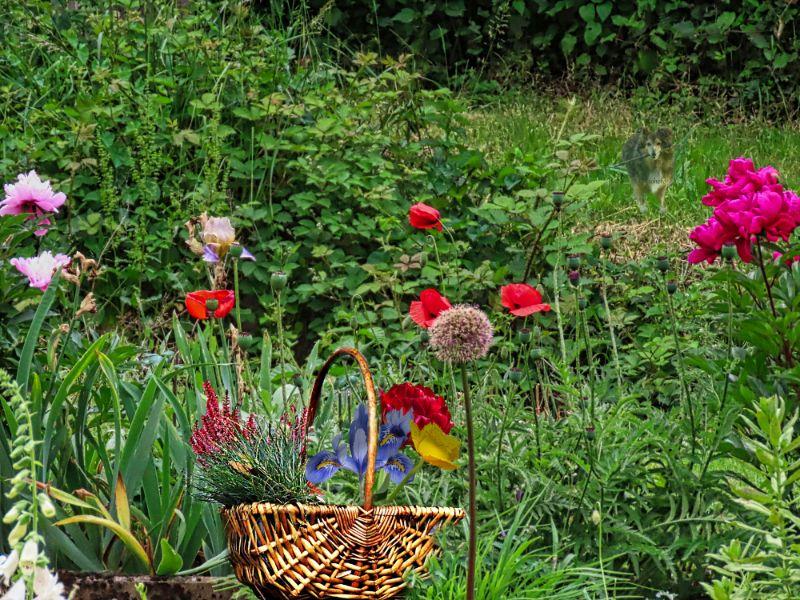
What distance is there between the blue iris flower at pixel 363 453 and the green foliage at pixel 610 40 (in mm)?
5613

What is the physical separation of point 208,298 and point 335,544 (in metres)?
0.77

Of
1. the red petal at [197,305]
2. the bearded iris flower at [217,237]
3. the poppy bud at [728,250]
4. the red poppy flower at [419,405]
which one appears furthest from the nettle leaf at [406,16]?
the red poppy flower at [419,405]

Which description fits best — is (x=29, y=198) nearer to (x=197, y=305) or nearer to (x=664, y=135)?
(x=197, y=305)

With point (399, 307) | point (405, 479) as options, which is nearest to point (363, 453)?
point (405, 479)

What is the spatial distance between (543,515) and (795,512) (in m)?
0.58

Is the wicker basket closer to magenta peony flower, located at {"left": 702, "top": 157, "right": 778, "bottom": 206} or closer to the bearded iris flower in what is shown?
the bearded iris flower

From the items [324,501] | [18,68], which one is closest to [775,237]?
[324,501]

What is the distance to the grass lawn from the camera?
17.5ft

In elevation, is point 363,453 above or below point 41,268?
below

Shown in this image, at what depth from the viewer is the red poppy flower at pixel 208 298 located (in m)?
2.45

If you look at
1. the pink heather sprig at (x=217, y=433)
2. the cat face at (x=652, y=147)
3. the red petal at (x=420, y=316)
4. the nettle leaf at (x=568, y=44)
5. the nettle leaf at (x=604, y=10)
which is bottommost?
the pink heather sprig at (x=217, y=433)

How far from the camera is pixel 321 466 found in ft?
6.82

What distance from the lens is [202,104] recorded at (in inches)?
189

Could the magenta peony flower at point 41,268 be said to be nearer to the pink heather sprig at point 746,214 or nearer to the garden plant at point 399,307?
the garden plant at point 399,307
